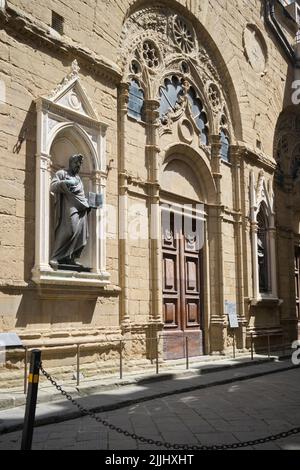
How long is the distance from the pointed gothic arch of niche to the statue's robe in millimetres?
3312

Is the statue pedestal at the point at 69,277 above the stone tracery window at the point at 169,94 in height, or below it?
below

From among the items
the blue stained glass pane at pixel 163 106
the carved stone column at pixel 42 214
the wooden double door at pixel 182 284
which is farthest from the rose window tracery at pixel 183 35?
the carved stone column at pixel 42 214

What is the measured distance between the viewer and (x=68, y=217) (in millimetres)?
9484

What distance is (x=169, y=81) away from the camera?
13.3 m

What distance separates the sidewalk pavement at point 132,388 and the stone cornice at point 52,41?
563 centimetres

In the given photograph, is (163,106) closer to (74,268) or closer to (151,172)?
(151,172)

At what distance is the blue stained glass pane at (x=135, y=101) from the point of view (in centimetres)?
1195

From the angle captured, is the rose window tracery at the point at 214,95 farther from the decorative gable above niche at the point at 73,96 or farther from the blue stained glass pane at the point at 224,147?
the decorative gable above niche at the point at 73,96

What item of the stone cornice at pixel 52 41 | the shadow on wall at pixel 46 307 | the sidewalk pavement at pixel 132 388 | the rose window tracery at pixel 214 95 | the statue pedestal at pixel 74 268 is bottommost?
the sidewalk pavement at pixel 132 388

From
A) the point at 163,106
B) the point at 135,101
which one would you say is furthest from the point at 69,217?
the point at 163,106

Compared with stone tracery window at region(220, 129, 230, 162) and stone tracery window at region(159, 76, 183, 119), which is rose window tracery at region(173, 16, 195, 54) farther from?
stone tracery window at region(220, 129, 230, 162)

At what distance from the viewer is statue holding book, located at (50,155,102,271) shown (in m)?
9.44

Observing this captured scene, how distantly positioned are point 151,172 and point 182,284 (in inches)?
111

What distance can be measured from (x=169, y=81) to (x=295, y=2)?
938 centimetres
